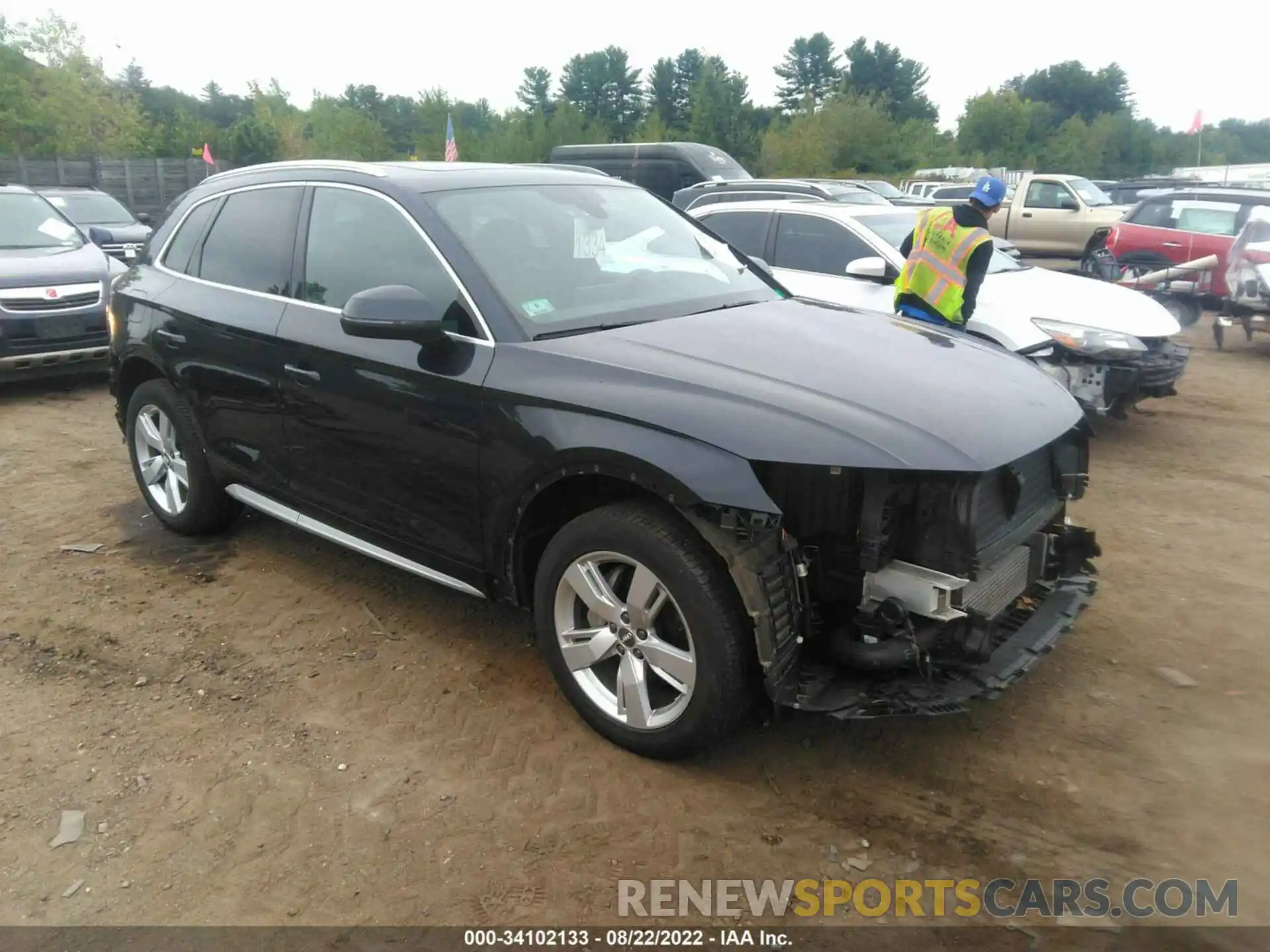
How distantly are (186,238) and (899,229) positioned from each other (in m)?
5.28

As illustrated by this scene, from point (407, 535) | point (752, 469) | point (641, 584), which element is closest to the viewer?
point (752, 469)

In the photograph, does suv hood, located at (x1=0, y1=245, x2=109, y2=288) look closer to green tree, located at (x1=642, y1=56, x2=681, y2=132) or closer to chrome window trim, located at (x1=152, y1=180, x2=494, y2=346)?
chrome window trim, located at (x1=152, y1=180, x2=494, y2=346)

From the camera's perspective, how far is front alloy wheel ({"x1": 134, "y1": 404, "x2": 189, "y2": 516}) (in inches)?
199

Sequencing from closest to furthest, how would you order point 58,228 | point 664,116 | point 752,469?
point 752,469
point 58,228
point 664,116

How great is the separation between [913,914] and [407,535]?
2.24m

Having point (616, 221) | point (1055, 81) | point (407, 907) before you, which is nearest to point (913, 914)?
point (407, 907)

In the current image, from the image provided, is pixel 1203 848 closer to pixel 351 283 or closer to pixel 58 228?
pixel 351 283

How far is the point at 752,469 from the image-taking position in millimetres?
2811

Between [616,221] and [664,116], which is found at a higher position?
[664,116]

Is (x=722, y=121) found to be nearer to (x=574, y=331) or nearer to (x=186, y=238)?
(x=186, y=238)

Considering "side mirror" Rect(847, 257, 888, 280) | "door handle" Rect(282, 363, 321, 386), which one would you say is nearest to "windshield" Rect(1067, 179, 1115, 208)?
"side mirror" Rect(847, 257, 888, 280)

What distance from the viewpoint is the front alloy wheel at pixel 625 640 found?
3.07 metres

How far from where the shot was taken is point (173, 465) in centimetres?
510

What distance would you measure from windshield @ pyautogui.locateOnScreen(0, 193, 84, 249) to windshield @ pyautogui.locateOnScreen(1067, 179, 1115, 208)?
16.9 m
